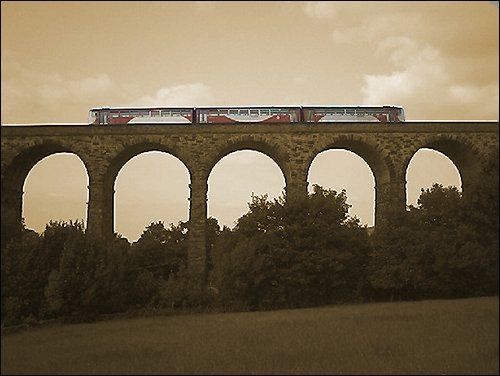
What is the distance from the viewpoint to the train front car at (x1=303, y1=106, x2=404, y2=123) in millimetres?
A: 22875

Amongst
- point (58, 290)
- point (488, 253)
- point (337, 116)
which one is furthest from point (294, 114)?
point (488, 253)

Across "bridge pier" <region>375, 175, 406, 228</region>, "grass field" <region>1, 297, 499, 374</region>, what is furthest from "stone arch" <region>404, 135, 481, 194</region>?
"grass field" <region>1, 297, 499, 374</region>

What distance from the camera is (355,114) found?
23.0 metres

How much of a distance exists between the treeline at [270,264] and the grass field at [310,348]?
5195 millimetres

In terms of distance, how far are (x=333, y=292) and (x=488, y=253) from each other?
9.69 metres

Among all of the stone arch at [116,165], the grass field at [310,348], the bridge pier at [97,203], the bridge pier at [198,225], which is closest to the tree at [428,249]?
the grass field at [310,348]

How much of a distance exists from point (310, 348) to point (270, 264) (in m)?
9.37

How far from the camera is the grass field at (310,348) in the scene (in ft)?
18.6

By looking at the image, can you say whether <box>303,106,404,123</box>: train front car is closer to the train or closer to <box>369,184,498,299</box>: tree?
the train

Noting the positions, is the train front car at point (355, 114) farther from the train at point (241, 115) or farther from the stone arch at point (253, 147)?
the stone arch at point (253, 147)

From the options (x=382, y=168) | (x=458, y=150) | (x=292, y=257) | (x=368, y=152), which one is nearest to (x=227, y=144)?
(x=368, y=152)

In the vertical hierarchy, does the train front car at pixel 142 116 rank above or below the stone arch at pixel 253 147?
above

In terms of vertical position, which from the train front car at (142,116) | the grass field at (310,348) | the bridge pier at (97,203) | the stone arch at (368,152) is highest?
the train front car at (142,116)

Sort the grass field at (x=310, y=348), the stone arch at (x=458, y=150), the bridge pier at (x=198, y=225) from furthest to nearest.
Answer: the stone arch at (x=458, y=150) → the bridge pier at (x=198, y=225) → the grass field at (x=310, y=348)
